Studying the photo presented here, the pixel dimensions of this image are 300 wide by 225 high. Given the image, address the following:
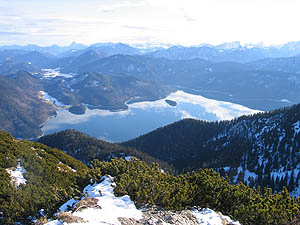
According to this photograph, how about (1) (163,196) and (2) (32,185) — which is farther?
(2) (32,185)

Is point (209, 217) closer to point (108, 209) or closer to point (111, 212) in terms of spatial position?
point (111, 212)

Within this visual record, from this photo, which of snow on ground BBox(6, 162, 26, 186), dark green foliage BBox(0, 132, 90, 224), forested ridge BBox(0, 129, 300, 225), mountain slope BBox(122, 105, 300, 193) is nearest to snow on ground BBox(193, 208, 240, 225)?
forested ridge BBox(0, 129, 300, 225)

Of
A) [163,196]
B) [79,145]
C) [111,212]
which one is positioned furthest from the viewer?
[79,145]

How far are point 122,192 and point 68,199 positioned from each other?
3992mm

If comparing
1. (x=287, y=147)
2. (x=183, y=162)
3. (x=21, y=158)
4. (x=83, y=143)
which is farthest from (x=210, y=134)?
(x=21, y=158)

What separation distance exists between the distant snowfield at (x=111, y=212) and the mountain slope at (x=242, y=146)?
59.4m

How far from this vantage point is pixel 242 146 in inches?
4131

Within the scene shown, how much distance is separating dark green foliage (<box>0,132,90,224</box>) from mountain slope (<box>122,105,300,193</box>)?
6066 cm

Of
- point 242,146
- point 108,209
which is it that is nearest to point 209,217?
point 108,209

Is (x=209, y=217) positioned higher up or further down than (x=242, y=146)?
higher up

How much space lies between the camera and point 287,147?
8712 cm

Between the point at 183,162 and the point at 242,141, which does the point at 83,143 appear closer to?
the point at 183,162

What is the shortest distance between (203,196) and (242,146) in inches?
3740

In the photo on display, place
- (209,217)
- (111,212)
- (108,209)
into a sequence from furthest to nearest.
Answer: (209,217) → (108,209) → (111,212)
